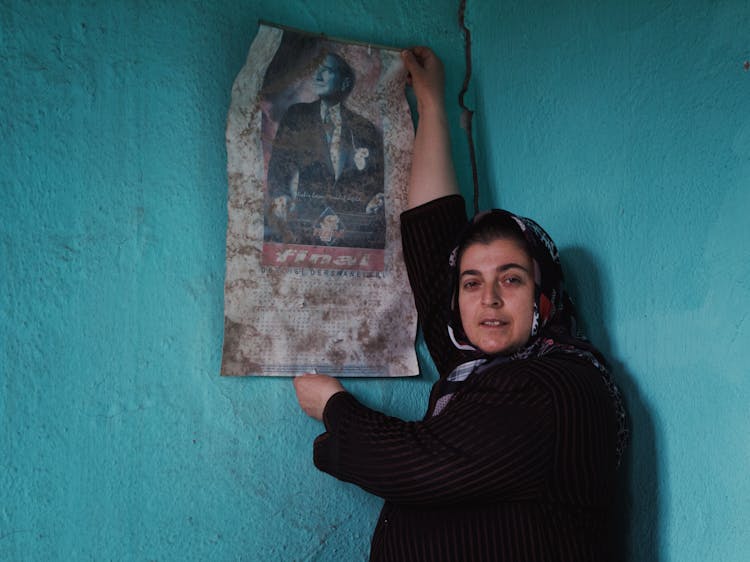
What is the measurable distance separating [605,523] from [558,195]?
0.68m

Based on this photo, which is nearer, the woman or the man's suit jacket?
the woman

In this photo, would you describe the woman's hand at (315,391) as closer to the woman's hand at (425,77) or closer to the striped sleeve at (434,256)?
the striped sleeve at (434,256)

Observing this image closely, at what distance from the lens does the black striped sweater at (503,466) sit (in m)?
0.97

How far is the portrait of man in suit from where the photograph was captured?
1347 millimetres

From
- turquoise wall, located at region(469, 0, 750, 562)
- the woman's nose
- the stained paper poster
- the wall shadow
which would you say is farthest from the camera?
the stained paper poster

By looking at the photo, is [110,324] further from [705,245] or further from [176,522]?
[705,245]

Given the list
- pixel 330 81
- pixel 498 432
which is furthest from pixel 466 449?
pixel 330 81

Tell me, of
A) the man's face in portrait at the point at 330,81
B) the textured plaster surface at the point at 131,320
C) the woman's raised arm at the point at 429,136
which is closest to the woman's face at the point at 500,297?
the woman's raised arm at the point at 429,136

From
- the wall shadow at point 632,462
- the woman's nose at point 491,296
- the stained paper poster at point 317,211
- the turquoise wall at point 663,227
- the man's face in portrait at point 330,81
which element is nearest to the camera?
the turquoise wall at point 663,227

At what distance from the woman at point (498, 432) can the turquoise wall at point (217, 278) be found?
0.12 metres

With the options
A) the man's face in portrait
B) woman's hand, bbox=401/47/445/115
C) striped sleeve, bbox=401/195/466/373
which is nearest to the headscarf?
striped sleeve, bbox=401/195/466/373

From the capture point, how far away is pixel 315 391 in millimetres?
1234

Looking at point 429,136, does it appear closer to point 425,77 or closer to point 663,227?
point 425,77

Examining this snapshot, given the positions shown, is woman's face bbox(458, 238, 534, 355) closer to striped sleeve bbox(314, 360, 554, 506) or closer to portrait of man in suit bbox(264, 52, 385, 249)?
striped sleeve bbox(314, 360, 554, 506)
